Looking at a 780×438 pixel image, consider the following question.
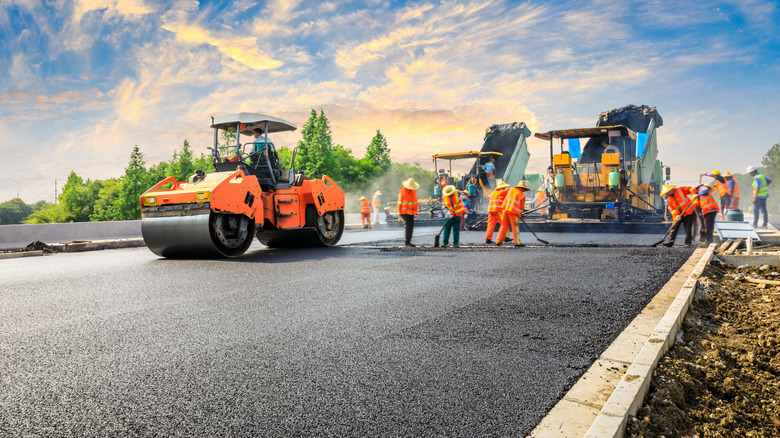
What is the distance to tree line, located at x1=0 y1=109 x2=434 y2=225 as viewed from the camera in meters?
51.9

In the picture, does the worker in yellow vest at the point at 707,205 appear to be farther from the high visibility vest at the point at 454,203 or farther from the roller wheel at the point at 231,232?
the roller wheel at the point at 231,232

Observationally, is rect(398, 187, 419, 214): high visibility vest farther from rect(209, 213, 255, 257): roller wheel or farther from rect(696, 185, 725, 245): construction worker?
rect(696, 185, 725, 245): construction worker

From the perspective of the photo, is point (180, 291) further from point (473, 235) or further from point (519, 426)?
point (473, 235)

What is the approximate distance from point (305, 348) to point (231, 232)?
5866 millimetres

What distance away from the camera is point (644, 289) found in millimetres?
5117

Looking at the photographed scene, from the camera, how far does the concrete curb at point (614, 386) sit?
1954 mm

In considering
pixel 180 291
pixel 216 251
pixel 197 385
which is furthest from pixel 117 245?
pixel 197 385

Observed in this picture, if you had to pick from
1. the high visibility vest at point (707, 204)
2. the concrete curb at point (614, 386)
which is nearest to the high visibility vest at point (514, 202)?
the high visibility vest at point (707, 204)

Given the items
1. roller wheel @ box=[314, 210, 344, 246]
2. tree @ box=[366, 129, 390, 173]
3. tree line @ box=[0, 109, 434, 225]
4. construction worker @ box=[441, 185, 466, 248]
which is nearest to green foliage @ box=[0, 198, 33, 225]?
tree line @ box=[0, 109, 434, 225]

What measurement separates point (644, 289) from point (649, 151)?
434 inches

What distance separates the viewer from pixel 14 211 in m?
142

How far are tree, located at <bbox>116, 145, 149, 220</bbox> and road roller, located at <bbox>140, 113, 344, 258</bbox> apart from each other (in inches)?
2486

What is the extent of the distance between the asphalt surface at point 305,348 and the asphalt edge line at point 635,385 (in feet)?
1.05

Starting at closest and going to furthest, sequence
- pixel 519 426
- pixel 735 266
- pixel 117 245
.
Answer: pixel 519 426 → pixel 735 266 → pixel 117 245
